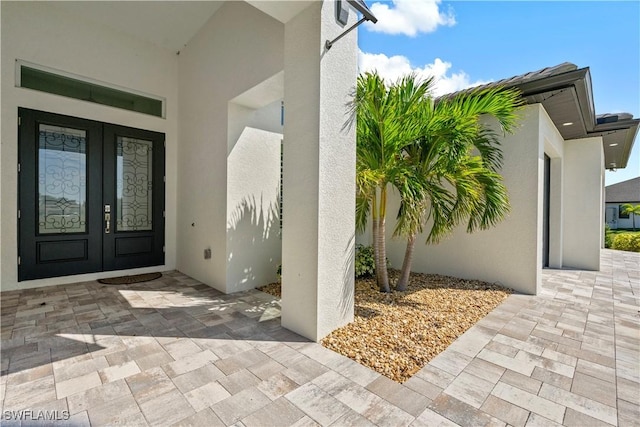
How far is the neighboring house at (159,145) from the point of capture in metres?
3.40

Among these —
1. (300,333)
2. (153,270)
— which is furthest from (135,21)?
(300,333)

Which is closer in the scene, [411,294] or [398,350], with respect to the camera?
[398,350]

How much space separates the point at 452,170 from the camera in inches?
165

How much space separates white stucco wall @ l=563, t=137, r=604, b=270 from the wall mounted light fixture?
740 cm

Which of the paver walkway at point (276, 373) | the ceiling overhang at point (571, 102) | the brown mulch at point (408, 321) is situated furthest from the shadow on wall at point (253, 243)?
the ceiling overhang at point (571, 102)

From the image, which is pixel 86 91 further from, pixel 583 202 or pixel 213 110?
pixel 583 202

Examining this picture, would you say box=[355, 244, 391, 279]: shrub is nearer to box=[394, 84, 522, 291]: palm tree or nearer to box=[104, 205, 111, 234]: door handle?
box=[394, 84, 522, 291]: palm tree

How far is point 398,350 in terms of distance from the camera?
280 centimetres

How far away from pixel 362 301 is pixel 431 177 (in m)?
2.16

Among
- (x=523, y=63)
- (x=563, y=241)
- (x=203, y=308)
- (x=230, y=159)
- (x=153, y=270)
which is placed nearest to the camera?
(x=203, y=308)

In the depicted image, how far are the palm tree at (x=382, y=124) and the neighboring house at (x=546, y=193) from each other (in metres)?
2.10

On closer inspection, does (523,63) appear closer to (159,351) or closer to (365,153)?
(365,153)

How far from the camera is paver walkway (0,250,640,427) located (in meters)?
1.96

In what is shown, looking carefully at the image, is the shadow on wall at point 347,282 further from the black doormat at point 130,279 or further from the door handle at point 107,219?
the door handle at point 107,219
